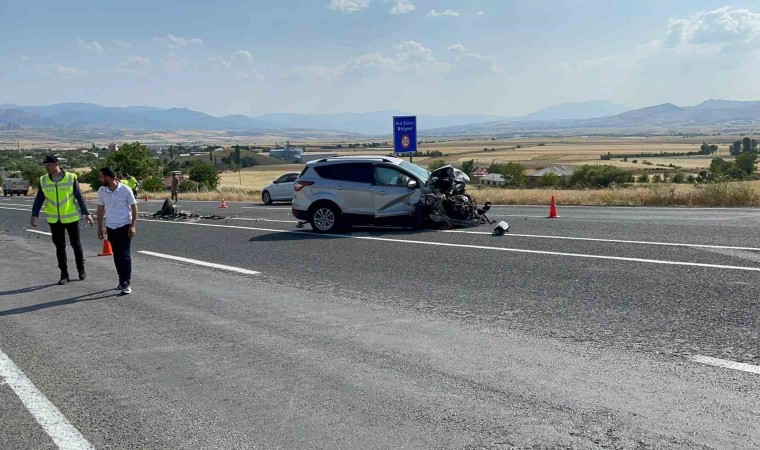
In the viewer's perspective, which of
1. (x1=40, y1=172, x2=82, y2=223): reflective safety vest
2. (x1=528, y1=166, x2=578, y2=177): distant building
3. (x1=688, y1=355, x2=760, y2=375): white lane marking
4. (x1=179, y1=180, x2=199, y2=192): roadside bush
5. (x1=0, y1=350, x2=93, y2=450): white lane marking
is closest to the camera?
(x1=0, y1=350, x2=93, y2=450): white lane marking

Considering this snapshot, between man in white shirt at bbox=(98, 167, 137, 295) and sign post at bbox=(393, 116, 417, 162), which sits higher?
sign post at bbox=(393, 116, 417, 162)

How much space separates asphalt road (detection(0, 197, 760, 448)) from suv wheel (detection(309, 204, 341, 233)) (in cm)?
400

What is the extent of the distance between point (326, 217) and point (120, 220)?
7.15 m

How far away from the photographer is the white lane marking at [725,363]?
542cm

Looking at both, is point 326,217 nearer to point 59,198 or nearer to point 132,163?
point 59,198

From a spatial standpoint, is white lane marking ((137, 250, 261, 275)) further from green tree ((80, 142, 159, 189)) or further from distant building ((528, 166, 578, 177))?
green tree ((80, 142, 159, 189))

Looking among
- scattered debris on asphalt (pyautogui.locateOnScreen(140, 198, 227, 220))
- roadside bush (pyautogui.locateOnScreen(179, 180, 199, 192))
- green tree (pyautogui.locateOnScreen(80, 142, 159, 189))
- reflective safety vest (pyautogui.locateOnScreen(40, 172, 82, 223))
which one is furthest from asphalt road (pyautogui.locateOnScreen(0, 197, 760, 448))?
green tree (pyautogui.locateOnScreen(80, 142, 159, 189))

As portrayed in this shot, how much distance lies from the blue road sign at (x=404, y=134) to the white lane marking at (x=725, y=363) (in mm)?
23207

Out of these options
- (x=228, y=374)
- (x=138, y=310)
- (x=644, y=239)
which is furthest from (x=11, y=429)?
(x=644, y=239)

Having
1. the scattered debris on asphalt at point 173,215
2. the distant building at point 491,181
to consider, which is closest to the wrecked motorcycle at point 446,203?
the scattered debris on asphalt at point 173,215

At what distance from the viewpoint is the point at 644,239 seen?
12898mm

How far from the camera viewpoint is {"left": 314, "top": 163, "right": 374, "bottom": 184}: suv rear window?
16219 millimetres

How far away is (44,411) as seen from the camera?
203 inches

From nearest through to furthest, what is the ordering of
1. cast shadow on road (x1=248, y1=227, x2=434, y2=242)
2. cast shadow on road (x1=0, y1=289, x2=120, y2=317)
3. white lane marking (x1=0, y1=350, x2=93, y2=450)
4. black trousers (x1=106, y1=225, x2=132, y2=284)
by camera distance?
white lane marking (x1=0, y1=350, x2=93, y2=450), cast shadow on road (x1=0, y1=289, x2=120, y2=317), black trousers (x1=106, y1=225, x2=132, y2=284), cast shadow on road (x1=248, y1=227, x2=434, y2=242)
